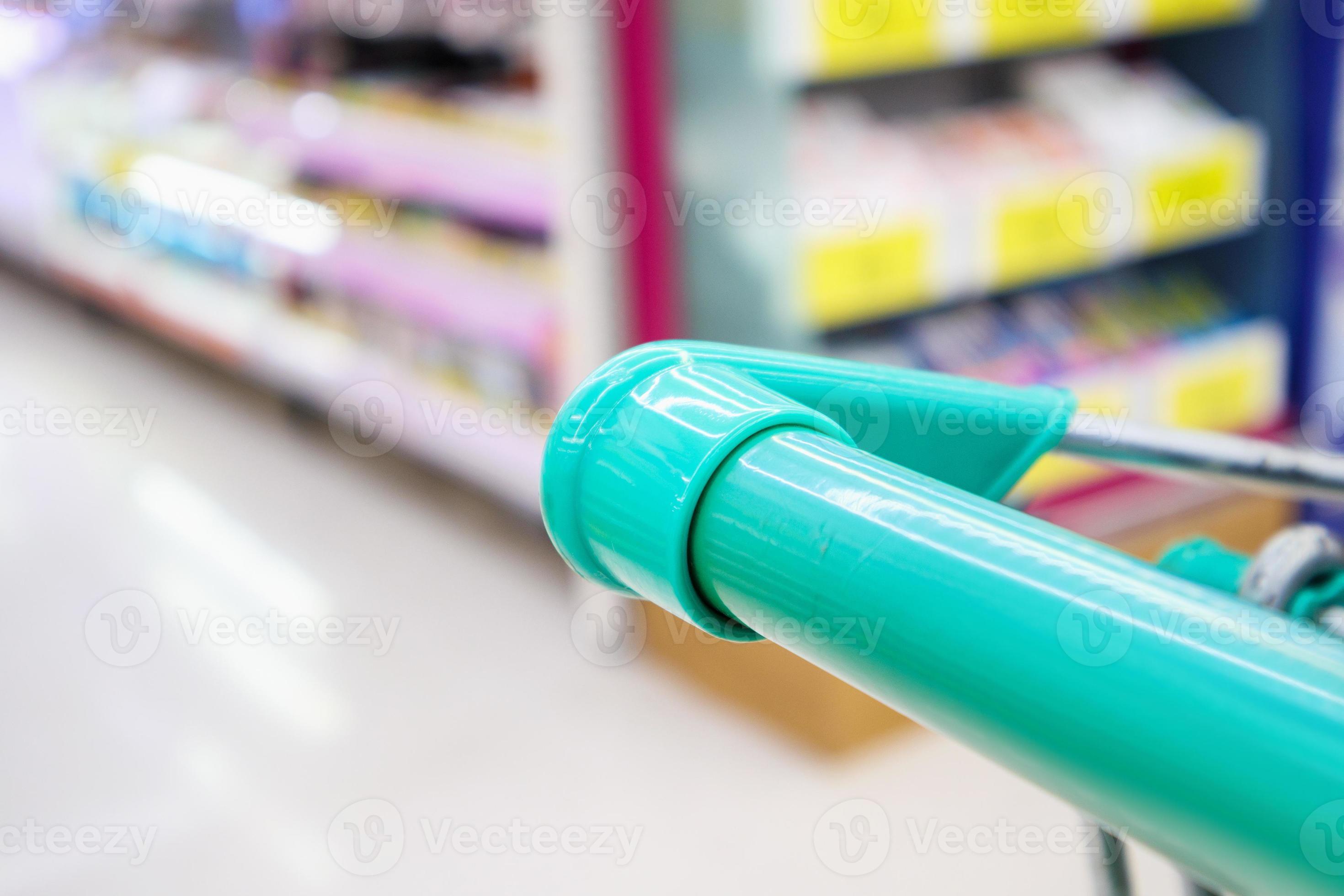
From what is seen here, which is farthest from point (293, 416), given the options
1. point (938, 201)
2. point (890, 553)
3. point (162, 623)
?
point (890, 553)

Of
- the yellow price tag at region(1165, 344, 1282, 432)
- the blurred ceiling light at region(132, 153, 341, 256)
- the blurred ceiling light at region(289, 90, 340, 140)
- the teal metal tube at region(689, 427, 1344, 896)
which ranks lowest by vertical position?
the yellow price tag at region(1165, 344, 1282, 432)

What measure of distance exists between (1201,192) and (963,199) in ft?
2.58

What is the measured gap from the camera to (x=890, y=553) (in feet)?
1.48

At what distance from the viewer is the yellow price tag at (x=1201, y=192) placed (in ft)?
10.7

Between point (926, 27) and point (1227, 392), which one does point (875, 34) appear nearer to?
point (926, 27)

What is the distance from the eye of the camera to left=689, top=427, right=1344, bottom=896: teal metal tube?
369mm

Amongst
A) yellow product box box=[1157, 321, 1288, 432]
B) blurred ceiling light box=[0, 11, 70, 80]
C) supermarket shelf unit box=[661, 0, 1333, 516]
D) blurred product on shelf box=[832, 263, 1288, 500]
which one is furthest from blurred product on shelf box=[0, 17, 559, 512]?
yellow product box box=[1157, 321, 1288, 432]

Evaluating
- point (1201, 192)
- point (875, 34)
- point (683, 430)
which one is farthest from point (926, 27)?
point (683, 430)

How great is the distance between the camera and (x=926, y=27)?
273 cm

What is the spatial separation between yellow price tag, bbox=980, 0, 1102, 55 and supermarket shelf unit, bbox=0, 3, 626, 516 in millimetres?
816

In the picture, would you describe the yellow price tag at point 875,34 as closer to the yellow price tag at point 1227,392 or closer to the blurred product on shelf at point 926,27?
the blurred product on shelf at point 926,27

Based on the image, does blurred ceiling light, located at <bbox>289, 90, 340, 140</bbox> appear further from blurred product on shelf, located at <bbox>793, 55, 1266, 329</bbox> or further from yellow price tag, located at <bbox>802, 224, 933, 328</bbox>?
yellow price tag, located at <bbox>802, 224, 933, 328</bbox>

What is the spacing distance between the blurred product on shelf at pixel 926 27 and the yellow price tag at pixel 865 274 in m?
0.33

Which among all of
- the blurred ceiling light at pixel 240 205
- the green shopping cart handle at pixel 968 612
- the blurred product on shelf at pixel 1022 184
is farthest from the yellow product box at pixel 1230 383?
the green shopping cart handle at pixel 968 612
